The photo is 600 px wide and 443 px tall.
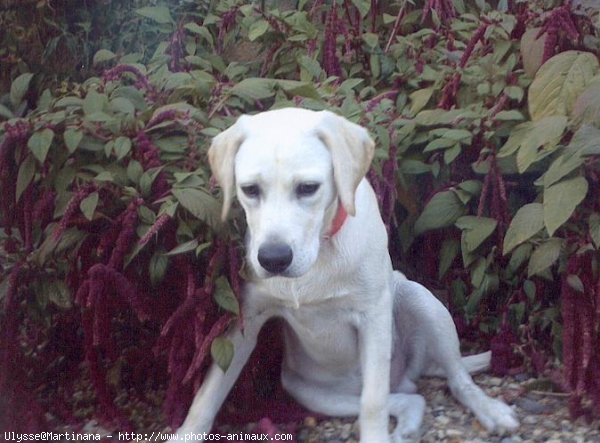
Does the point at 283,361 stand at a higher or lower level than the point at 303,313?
lower

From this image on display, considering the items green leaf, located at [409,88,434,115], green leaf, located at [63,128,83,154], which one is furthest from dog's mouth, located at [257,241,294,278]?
green leaf, located at [409,88,434,115]

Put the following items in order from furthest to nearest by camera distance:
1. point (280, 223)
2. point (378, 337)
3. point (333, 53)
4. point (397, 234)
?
1. point (333, 53)
2. point (397, 234)
3. point (378, 337)
4. point (280, 223)

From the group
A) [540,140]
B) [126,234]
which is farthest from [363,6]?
[126,234]

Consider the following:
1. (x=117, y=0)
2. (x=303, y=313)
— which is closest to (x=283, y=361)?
(x=303, y=313)

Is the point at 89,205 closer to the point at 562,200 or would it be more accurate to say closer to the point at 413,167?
the point at 413,167

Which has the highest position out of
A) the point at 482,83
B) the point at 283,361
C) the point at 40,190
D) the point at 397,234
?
the point at 482,83

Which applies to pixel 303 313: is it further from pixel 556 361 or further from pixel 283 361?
pixel 556 361

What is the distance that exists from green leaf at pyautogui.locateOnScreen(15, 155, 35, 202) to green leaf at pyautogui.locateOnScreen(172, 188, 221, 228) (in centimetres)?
47

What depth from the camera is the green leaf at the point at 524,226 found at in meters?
2.83

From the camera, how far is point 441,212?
3.19 meters

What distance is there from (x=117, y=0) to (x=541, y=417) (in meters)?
2.72

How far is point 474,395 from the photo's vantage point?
294cm

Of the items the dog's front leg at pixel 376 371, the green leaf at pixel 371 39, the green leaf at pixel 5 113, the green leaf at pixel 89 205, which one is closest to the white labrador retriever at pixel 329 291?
the dog's front leg at pixel 376 371

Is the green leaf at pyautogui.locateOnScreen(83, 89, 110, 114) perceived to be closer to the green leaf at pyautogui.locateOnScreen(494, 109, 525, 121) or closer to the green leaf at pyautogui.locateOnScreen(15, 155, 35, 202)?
the green leaf at pyautogui.locateOnScreen(15, 155, 35, 202)
